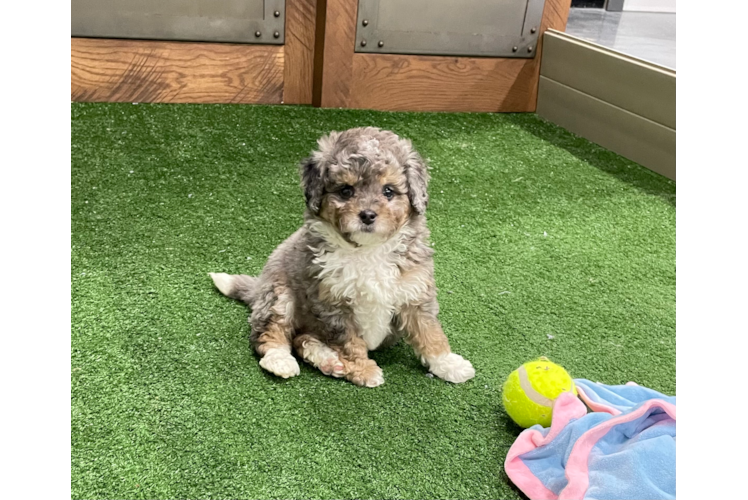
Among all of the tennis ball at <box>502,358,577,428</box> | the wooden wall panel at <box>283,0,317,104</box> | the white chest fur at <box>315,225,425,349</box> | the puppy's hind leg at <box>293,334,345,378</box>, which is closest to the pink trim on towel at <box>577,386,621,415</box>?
the tennis ball at <box>502,358,577,428</box>

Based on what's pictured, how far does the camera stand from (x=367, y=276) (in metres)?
2.10

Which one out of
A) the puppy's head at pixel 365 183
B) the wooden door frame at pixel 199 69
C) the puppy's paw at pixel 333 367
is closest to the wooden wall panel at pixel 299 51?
the wooden door frame at pixel 199 69

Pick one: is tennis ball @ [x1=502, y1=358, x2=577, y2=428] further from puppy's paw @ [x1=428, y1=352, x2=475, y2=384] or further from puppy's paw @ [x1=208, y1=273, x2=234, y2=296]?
puppy's paw @ [x1=208, y1=273, x2=234, y2=296]

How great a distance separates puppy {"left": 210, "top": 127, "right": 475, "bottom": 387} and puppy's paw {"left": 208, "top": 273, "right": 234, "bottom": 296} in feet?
0.86

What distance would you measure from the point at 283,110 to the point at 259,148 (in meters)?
0.74

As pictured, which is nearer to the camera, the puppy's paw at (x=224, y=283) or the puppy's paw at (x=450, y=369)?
the puppy's paw at (x=450, y=369)

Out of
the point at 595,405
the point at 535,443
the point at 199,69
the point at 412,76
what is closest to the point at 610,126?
the point at 412,76

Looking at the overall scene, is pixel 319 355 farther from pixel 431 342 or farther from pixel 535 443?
pixel 535 443

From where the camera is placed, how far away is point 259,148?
3994mm

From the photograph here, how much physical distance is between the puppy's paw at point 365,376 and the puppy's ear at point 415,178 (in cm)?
54

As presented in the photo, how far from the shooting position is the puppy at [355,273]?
6.57ft

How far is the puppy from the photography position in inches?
78.9

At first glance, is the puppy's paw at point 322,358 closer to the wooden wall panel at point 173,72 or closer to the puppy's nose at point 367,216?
the puppy's nose at point 367,216

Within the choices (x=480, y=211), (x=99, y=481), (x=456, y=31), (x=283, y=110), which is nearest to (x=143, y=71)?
(x=283, y=110)
